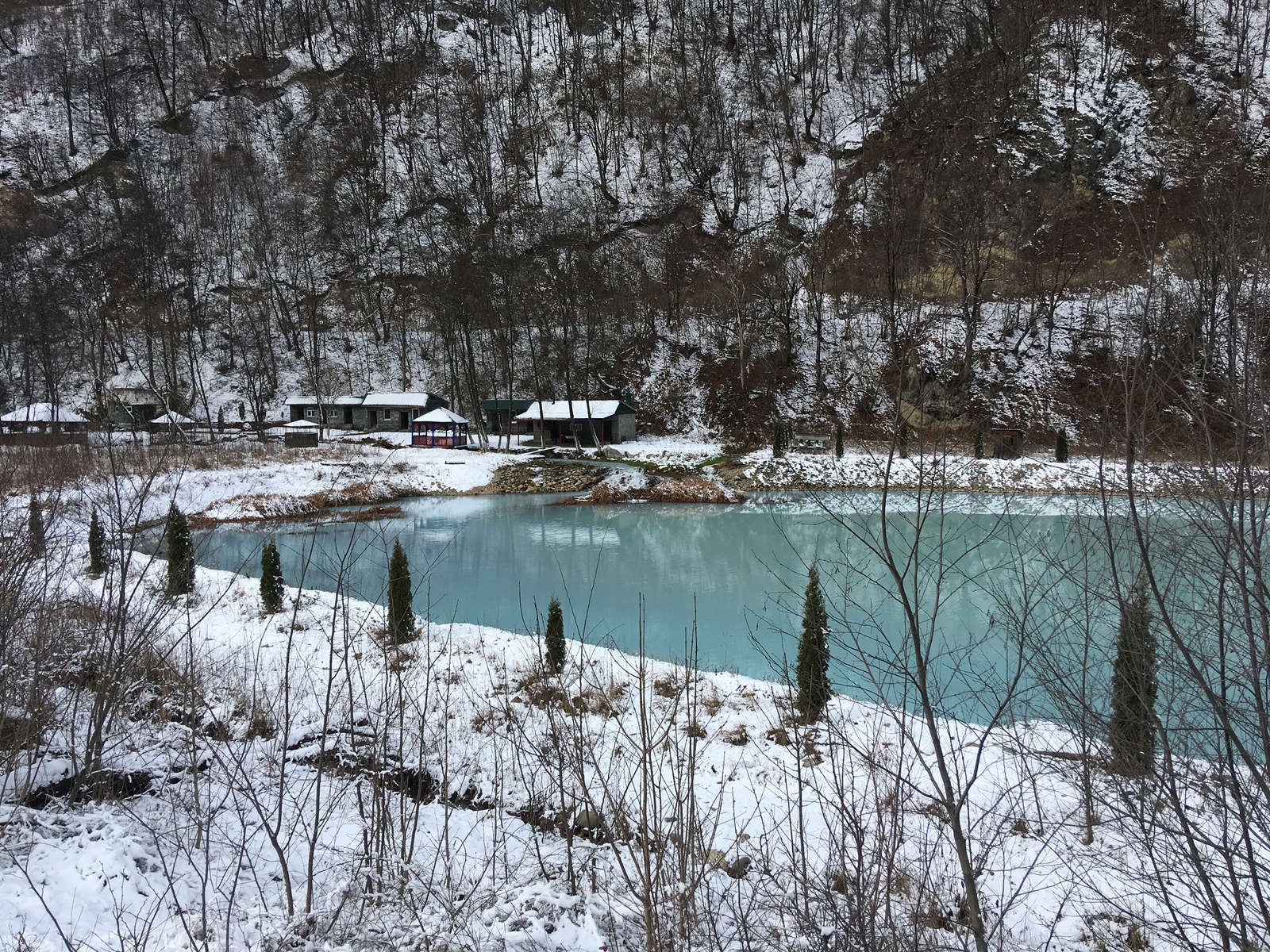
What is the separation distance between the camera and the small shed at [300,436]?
32125 millimetres

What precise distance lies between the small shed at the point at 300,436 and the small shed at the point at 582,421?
10.1 metres

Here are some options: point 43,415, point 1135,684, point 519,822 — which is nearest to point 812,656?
point 1135,684

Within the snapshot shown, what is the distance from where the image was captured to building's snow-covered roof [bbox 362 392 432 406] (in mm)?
38344

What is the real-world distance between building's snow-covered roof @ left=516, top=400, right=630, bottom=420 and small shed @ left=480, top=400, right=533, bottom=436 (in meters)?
1.26

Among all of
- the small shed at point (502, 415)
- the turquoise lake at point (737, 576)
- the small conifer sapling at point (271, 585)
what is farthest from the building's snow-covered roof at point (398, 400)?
the small conifer sapling at point (271, 585)

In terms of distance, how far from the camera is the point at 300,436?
33406 millimetres

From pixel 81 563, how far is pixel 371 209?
47.3 meters

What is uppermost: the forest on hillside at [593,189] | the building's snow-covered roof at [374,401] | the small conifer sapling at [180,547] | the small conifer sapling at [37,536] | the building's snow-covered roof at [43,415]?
the forest on hillside at [593,189]

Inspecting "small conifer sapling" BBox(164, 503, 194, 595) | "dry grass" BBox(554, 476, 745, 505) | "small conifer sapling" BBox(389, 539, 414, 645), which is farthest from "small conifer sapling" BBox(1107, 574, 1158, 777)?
"dry grass" BBox(554, 476, 745, 505)

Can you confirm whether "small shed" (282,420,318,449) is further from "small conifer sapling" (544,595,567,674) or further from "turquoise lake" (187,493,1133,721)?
"small conifer sapling" (544,595,567,674)

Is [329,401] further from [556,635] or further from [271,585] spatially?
[556,635]

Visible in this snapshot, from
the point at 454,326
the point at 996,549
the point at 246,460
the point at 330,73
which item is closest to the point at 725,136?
the point at 454,326

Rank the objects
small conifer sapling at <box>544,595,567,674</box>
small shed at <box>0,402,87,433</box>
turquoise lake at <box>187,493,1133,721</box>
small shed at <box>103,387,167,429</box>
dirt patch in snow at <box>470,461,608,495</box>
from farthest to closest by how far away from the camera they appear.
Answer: small shed at <box>103,387,167,429</box> < small shed at <box>0,402,87,433</box> < dirt patch in snow at <box>470,461,608,495</box> < small conifer sapling at <box>544,595,567,674</box> < turquoise lake at <box>187,493,1133,721</box>

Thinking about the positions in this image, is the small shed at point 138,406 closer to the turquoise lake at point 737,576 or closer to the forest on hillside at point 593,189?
the forest on hillside at point 593,189
